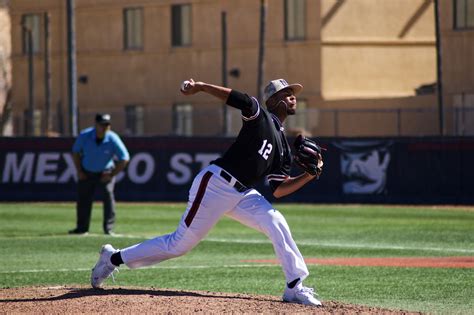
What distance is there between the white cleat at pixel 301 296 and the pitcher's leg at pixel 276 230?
3.9 inches

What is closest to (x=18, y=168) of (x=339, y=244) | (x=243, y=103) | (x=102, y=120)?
(x=102, y=120)

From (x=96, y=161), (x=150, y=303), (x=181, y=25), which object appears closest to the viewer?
(x=150, y=303)

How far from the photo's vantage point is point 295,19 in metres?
47.4

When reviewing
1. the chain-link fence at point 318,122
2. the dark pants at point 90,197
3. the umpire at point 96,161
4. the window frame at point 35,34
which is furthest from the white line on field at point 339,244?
the window frame at point 35,34

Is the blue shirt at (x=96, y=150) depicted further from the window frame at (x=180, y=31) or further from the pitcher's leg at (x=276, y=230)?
the window frame at (x=180, y=31)

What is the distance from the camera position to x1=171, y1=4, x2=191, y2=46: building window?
49875 millimetres

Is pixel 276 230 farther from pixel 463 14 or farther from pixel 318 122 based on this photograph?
pixel 463 14

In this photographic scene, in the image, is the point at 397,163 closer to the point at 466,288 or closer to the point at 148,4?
the point at 466,288

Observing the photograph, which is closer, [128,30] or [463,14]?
[463,14]

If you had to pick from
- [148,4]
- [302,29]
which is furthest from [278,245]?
[148,4]

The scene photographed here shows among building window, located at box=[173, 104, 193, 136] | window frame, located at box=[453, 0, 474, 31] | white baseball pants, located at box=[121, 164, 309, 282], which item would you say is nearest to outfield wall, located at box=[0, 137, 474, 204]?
building window, located at box=[173, 104, 193, 136]

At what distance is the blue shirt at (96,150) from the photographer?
63.5 feet

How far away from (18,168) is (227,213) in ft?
67.1

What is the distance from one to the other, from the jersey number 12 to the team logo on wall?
18.3 metres
